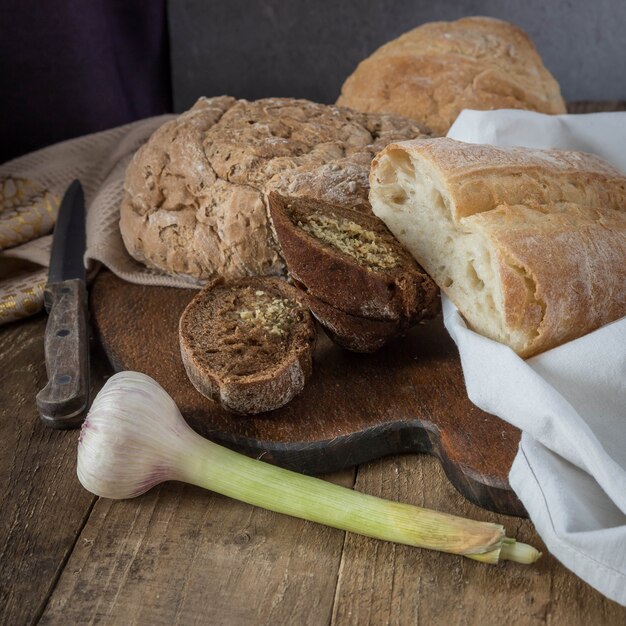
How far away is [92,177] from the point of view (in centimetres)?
331

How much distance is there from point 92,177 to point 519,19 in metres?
2.42

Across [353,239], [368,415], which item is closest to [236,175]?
[353,239]

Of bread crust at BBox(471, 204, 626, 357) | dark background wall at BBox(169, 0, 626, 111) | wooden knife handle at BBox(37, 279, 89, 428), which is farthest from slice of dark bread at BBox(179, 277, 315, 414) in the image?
dark background wall at BBox(169, 0, 626, 111)

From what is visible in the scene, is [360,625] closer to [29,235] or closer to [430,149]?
[430,149]

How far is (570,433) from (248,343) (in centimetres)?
83

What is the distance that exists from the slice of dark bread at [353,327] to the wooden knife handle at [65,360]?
618mm

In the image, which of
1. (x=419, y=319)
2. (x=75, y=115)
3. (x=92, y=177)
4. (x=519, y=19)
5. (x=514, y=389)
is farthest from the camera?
(x=519, y=19)

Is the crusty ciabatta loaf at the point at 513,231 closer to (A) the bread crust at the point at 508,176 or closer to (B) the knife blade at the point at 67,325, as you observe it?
(A) the bread crust at the point at 508,176

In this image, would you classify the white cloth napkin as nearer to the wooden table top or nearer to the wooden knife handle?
the wooden table top

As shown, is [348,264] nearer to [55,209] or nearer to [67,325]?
[67,325]

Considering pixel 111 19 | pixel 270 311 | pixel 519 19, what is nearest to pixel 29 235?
pixel 270 311

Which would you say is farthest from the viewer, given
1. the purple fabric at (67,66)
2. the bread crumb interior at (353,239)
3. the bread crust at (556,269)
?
the purple fabric at (67,66)

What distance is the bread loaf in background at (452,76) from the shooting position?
10.2 ft

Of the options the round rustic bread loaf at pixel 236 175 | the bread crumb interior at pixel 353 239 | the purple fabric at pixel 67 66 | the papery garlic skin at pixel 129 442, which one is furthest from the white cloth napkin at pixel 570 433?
the purple fabric at pixel 67 66
